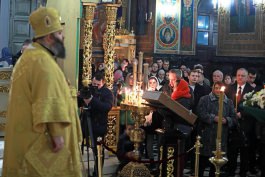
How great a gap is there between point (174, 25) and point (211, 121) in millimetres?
12151

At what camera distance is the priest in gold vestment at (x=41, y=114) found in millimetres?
3518

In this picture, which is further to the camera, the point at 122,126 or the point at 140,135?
the point at 122,126

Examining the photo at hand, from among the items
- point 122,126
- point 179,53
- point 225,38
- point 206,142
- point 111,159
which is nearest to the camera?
point 206,142

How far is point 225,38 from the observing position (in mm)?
17094

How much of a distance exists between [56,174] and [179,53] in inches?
596

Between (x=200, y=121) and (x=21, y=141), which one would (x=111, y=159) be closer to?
(x=200, y=121)

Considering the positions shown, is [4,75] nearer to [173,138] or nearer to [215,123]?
[173,138]

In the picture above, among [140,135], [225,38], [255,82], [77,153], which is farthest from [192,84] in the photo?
[225,38]

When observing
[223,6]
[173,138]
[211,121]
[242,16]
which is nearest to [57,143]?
[173,138]

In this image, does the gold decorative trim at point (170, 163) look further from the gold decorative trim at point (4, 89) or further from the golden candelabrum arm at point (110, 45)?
the gold decorative trim at point (4, 89)

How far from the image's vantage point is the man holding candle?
6574 millimetres

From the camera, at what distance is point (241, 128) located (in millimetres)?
7449

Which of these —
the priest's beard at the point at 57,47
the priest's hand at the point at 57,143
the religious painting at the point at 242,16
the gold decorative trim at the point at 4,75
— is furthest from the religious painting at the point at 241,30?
the priest's hand at the point at 57,143

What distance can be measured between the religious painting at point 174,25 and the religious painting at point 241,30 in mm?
1515
